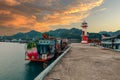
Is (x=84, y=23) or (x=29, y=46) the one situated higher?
(x=84, y=23)

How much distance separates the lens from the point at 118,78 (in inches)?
508

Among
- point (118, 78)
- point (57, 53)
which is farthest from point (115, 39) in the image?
point (118, 78)

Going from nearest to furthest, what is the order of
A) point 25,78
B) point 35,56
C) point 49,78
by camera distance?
point 49,78
point 25,78
point 35,56

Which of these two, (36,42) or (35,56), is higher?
(36,42)

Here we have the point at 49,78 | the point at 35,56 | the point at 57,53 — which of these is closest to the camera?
the point at 49,78

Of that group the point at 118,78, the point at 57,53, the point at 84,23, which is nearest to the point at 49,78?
the point at 118,78

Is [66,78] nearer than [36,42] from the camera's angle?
Yes

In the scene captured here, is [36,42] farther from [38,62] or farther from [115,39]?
[115,39]

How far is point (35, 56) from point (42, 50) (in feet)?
9.93

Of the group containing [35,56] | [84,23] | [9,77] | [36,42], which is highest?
[84,23]

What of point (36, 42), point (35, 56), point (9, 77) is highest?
point (36, 42)

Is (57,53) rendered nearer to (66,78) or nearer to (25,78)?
(25,78)

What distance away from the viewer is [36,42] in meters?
49.8

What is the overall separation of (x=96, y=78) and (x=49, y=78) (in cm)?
344
